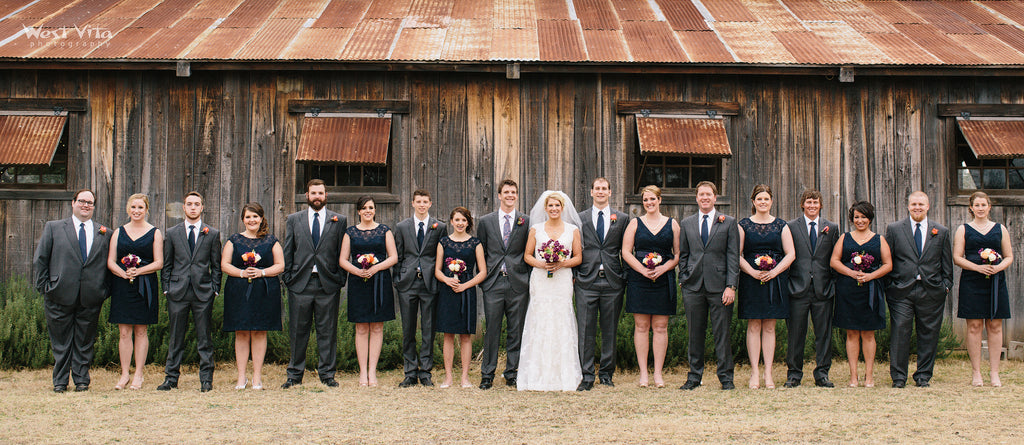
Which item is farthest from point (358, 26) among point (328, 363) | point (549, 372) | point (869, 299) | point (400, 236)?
point (869, 299)

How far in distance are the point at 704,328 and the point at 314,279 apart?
3354 millimetres

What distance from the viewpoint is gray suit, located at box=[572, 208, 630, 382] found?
22.9ft

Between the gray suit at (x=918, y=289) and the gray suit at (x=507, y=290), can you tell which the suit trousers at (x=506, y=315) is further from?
the gray suit at (x=918, y=289)

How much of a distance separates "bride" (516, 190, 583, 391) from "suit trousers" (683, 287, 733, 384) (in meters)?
0.97

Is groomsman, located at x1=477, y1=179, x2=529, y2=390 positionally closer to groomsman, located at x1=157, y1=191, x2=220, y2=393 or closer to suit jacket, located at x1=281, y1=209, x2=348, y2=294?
suit jacket, located at x1=281, y1=209, x2=348, y2=294

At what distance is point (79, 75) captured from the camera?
9.18 m

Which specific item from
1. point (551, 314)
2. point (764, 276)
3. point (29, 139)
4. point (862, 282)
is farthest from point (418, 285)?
point (29, 139)

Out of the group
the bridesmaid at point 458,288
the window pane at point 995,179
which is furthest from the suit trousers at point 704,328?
the window pane at point 995,179

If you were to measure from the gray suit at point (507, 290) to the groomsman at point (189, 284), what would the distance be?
2.32 m

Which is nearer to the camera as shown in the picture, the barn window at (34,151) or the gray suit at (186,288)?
the gray suit at (186,288)

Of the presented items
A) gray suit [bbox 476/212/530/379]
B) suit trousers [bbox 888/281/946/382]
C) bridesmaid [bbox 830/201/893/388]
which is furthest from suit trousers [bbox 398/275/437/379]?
suit trousers [bbox 888/281/946/382]

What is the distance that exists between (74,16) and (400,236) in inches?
237

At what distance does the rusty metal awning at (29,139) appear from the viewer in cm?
869

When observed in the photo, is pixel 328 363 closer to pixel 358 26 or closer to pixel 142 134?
pixel 142 134
